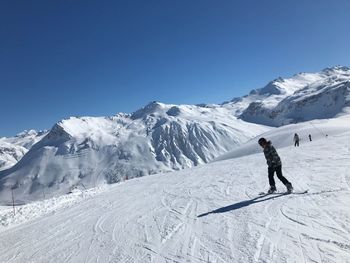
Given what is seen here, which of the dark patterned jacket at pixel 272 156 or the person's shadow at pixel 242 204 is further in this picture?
the dark patterned jacket at pixel 272 156

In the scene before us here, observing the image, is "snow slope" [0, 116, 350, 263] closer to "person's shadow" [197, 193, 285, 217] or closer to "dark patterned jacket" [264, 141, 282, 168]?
"person's shadow" [197, 193, 285, 217]

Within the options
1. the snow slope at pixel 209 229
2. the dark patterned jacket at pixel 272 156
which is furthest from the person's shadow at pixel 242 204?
the dark patterned jacket at pixel 272 156

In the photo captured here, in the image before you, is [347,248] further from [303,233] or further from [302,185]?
[302,185]

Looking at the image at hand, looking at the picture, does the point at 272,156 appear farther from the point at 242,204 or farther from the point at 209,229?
the point at 209,229

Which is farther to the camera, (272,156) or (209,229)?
A: (272,156)

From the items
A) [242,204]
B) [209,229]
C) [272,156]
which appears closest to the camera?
[209,229]

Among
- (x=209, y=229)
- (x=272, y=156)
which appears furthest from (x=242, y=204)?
(x=209, y=229)

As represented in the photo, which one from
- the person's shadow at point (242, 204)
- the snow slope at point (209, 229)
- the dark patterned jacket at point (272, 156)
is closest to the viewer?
the snow slope at point (209, 229)

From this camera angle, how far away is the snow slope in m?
6.98

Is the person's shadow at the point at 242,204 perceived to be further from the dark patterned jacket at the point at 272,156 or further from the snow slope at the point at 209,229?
the dark patterned jacket at the point at 272,156

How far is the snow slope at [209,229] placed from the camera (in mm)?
6980

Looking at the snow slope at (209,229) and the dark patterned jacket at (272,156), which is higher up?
the dark patterned jacket at (272,156)

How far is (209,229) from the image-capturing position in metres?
8.87

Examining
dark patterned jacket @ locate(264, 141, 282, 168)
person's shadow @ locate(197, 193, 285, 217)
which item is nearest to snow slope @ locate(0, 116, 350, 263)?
person's shadow @ locate(197, 193, 285, 217)
